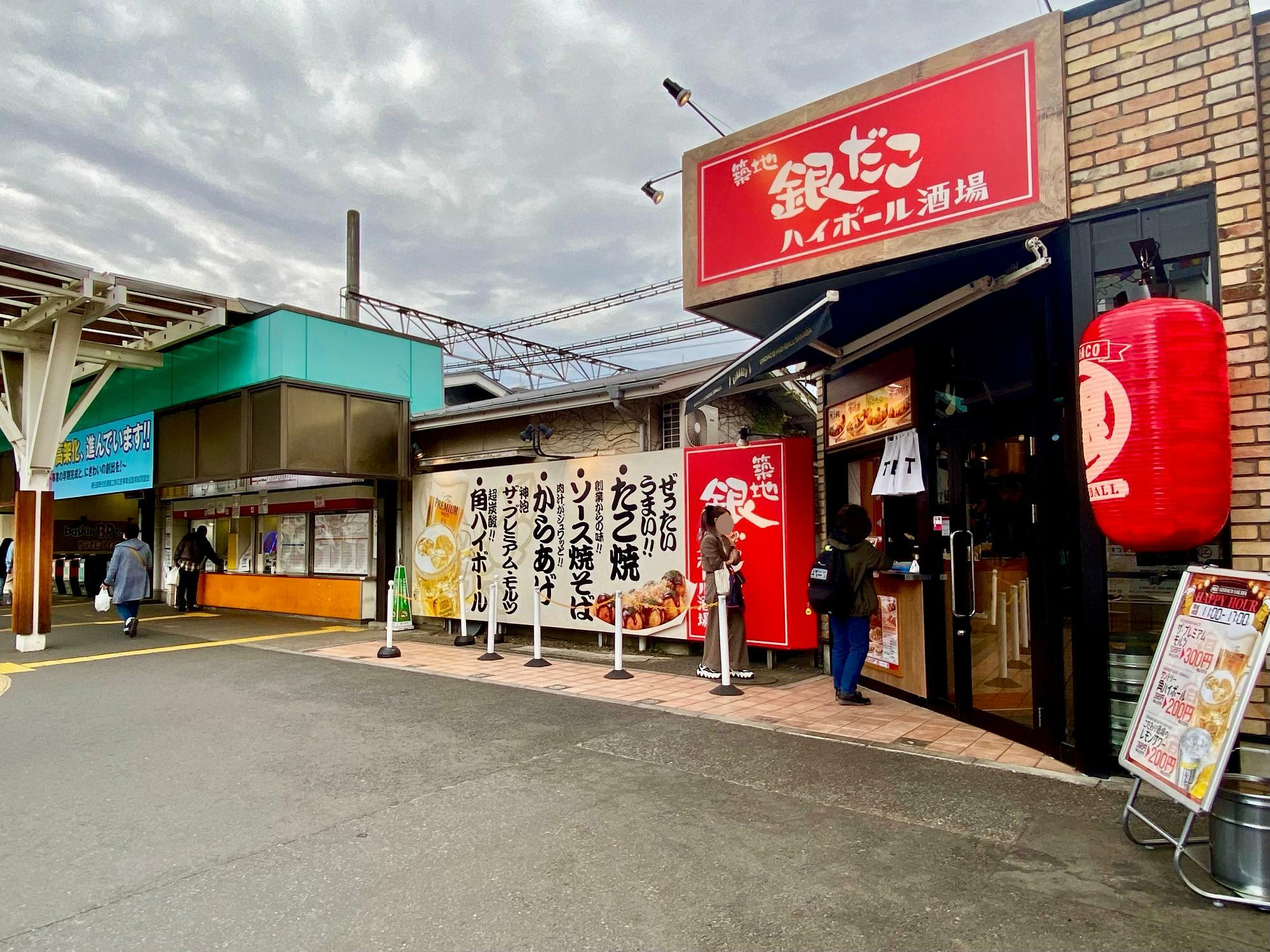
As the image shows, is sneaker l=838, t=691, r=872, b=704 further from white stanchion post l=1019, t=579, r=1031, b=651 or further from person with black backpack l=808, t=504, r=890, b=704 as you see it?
white stanchion post l=1019, t=579, r=1031, b=651

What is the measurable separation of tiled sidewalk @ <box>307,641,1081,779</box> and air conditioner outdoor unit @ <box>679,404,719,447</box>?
9.85 feet

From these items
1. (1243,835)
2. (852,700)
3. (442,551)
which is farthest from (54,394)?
(1243,835)

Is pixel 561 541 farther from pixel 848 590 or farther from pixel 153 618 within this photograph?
pixel 153 618

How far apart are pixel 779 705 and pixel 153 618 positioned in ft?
47.1

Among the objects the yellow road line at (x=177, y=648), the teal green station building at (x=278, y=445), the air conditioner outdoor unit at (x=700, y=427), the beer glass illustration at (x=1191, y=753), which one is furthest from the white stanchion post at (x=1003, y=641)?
the yellow road line at (x=177, y=648)

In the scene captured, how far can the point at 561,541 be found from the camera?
11.0 meters

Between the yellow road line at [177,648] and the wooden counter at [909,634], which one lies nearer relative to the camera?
the wooden counter at [909,634]

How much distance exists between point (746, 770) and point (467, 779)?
74.2 inches

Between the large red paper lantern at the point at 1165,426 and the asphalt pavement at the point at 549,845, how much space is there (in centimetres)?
172

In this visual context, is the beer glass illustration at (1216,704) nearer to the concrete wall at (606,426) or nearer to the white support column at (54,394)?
the concrete wall at (606,426)

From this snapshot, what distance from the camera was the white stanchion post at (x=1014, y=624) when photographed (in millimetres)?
5906

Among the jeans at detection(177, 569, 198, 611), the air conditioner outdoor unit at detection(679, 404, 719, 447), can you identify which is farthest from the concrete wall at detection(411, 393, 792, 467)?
the jeans at detection(177, 569, 198, 611)

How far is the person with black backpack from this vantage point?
694cm

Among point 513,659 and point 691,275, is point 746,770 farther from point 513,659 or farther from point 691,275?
point 513,659
